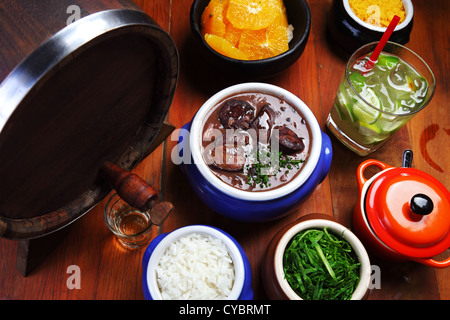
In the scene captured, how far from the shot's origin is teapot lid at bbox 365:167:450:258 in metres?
1.16

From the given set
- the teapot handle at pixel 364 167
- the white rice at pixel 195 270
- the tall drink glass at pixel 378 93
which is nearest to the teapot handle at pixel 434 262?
the teapot handle at pixel 364 167

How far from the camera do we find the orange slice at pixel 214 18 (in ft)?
4.63

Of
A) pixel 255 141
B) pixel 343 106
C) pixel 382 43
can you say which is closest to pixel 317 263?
pixel 255 141

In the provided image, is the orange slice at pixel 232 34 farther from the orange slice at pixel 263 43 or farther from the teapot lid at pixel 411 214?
the teapot lid at pixel 411 214

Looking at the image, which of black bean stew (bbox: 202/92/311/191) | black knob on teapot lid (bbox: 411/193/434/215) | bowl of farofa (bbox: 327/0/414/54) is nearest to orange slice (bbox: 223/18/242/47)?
black bean stew (bbox: 202/92/311/191)

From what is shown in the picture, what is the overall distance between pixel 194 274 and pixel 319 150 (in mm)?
454

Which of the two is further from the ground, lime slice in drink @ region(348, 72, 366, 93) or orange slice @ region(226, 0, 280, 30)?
orange slice @ region(226, 0, 280, 30)

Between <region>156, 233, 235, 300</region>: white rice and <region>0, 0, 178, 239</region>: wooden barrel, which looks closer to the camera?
<region>0, 0, 178, 239</region>: wooden barrel

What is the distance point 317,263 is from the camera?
3.79 ft

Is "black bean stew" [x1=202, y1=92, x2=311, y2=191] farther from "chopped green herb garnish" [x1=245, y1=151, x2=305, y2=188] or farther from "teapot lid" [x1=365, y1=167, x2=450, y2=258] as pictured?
"teapot lid" [x1=365, y1=167, x2=450, y2=258]

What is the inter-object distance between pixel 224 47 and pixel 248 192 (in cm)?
48

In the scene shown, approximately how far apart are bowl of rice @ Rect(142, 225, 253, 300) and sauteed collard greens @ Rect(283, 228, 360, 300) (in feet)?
0.40
